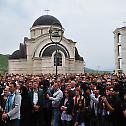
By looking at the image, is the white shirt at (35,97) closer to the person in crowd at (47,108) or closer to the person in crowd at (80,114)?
the person in crowd at (47,108)

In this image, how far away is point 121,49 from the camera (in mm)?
69812

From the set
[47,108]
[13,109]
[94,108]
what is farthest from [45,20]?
[13,109]

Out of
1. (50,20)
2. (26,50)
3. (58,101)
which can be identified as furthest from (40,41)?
(58,101)

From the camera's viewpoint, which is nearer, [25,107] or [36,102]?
[25,107]

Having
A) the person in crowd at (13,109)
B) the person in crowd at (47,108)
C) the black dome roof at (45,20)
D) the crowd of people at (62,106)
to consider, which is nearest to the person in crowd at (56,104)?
the crowd of people at (62,106)

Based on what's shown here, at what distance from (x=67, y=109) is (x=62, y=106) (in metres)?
0.54

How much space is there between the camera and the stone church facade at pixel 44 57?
2331 inches

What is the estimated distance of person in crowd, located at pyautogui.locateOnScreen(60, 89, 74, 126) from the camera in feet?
35.3

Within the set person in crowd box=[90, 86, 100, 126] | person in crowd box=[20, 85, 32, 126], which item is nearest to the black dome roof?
person in crowd box=[90, 86, 100, 126]

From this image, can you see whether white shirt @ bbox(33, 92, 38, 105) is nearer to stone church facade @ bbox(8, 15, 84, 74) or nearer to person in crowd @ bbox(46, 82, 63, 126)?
person in crowd @ bbox(46, 82, 63, 126)

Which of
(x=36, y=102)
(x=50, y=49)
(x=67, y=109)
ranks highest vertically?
(x=50, y=49)

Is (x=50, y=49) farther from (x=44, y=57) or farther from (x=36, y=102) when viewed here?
(x=36, y=102)

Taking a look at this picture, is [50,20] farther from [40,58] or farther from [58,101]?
[58,101]

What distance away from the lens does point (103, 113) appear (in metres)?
11.4
